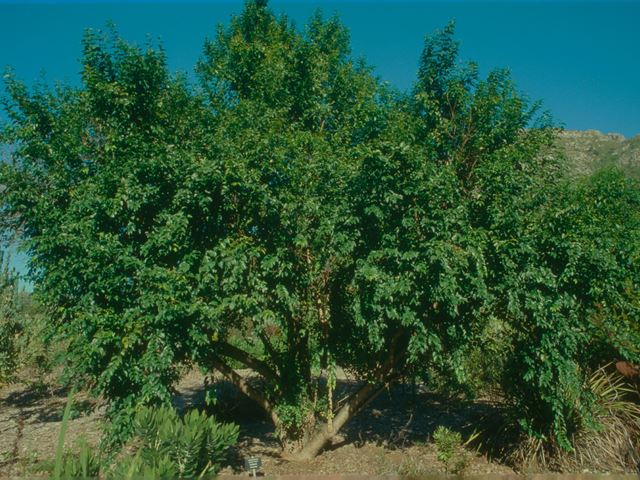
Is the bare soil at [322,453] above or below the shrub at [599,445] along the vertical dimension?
below

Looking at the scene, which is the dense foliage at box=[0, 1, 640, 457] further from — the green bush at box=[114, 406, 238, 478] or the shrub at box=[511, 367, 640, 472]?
the green bush at box=[114, 406, 238, 478]

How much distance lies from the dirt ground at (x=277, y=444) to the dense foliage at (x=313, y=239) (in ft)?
2.44

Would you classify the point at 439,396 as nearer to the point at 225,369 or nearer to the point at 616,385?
the point at 616,385

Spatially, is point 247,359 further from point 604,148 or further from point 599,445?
point 604,148

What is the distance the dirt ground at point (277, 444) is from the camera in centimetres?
724

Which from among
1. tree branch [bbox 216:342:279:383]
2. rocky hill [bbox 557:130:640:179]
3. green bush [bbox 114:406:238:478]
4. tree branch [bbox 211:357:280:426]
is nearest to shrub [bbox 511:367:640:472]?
tree branch [bbox 211:357:280:426]

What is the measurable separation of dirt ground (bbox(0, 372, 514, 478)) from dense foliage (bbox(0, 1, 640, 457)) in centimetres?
74

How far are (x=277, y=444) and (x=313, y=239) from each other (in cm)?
450

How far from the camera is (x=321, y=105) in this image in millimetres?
7973

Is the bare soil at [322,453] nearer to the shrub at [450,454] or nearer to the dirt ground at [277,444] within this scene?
the dirt ground at [277,444]

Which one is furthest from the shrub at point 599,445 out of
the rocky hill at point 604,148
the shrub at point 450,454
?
the rocky hill at point 604,148

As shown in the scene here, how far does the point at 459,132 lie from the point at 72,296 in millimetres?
6108

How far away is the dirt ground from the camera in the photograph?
7.24 m

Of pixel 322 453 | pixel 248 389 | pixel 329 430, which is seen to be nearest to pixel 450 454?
pixel 329 430
